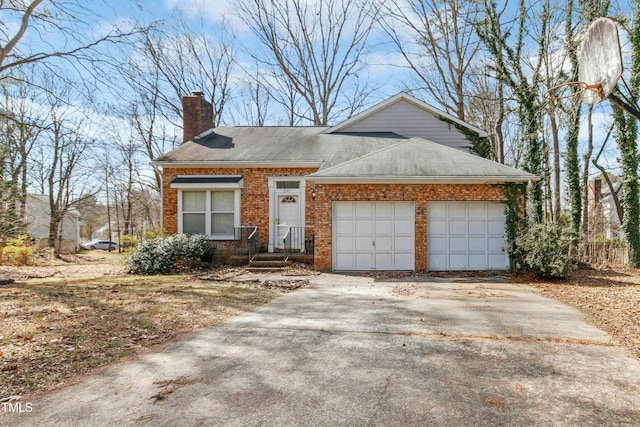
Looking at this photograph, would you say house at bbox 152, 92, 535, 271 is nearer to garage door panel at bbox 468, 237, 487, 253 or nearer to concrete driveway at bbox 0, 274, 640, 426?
garage door panel at bbox 468, 237, 487, 253

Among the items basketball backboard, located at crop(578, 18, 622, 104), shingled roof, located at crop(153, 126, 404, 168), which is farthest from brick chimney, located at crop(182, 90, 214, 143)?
basketball backboard, located at crop(578, 18, 622, 104)

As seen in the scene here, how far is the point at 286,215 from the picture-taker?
51.1ft

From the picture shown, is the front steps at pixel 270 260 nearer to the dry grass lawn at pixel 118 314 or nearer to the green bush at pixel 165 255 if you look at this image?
the green bush at pixel 165 255

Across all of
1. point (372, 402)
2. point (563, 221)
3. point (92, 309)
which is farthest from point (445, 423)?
point (563, 221)

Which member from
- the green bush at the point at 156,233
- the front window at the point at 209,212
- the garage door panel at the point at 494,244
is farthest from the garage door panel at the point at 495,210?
the green bush at the point at 156,233

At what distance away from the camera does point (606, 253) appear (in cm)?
1515

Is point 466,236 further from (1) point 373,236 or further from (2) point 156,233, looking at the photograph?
(2) point 156,233

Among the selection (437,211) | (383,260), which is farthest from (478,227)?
(383,260)

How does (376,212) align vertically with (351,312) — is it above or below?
above

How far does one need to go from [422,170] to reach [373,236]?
2565mm

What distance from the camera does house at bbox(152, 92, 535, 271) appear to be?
12.7 metres

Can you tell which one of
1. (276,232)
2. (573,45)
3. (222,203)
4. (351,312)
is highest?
(573,45)

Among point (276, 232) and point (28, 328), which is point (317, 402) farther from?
point (276, 232)

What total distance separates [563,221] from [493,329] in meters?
15.9
